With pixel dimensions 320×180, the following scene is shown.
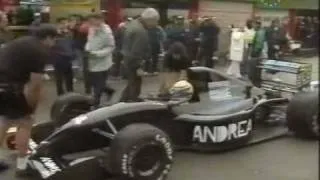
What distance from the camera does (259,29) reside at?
34.9ft

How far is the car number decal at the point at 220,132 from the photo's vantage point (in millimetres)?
5422

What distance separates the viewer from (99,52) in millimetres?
7414

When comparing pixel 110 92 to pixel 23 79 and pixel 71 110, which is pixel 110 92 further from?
pixel 23 79

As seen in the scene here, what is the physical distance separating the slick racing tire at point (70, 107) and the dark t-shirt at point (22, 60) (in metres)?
1.19

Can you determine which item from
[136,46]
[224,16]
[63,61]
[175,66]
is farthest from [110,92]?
[224,16]

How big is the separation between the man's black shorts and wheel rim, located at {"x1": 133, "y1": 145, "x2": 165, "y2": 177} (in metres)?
1.14

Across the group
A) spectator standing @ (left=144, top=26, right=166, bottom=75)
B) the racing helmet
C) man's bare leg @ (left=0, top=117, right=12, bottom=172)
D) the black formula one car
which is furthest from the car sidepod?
spectator standing @ (left=144, top=26, right=166, bottom=75)

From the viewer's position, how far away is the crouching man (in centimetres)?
454

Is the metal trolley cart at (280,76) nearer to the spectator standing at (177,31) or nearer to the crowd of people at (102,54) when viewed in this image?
the crowd of people at (102,54)

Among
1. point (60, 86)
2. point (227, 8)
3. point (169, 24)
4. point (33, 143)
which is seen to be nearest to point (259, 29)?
point (227, 8)

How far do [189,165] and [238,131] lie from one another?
738mm

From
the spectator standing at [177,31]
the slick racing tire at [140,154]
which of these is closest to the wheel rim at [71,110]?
the slick racing tire at [140,154]

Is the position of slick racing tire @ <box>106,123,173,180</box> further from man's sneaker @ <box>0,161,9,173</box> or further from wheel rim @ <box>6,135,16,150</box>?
wheel rim @ <box>6,135,16,150</box>

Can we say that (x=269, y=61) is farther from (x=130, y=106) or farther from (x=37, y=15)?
(x=37, y=15)
